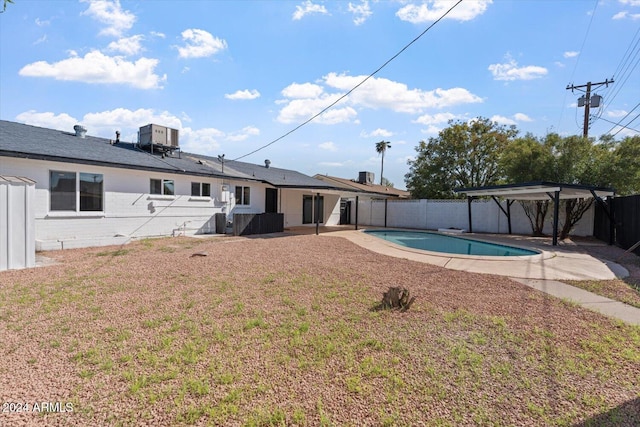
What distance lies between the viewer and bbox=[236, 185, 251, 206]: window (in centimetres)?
1738

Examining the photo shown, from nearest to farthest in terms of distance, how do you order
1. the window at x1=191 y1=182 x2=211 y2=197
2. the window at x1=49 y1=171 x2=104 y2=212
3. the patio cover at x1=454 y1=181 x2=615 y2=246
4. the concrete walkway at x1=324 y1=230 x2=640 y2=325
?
the concrete walkway at x1=324 y1=230 x2=640 y2=325
the window at x1=49 y1=171 x2=104 y2=212
the patio cover at x1=454 y1=181 x2=615 y2=246
the window at x1=191 y1=182 x2=211 y2=197

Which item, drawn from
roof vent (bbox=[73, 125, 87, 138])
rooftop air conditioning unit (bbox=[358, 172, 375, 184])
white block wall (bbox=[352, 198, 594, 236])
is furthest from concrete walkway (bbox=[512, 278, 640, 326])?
rooftop air conditioning unit (bbox=[358, 172, 375, 184])

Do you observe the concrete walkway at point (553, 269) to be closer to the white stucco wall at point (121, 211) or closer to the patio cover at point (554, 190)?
the patio cover at point (554, 190)

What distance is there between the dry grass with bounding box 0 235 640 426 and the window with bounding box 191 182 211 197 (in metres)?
8.66

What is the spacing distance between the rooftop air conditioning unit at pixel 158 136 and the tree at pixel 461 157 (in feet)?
66.2

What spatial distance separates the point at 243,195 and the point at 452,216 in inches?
521

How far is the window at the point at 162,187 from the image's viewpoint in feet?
44.3

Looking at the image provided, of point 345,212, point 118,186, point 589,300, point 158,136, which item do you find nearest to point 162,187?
point 118,186

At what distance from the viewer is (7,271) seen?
23.9 feet

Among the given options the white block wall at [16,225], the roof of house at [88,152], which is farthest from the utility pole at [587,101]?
the white block wall at [16,225]

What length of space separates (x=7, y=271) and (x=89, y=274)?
189 cm

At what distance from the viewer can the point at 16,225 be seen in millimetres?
7492

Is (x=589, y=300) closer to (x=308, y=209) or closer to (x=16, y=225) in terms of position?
(x=16, y=225)

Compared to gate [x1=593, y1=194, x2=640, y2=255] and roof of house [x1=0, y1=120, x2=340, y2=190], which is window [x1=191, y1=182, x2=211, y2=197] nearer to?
roof of house [x1=0, y1=120, x2=340, y2=190]
